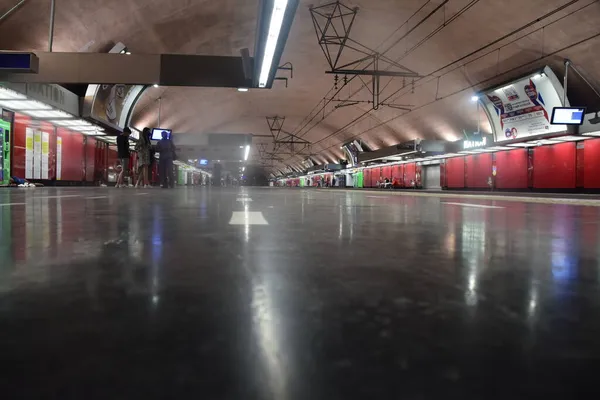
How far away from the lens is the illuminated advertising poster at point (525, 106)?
66.1 feet

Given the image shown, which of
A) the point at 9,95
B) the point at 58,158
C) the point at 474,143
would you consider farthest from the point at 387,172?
the point at 9,95

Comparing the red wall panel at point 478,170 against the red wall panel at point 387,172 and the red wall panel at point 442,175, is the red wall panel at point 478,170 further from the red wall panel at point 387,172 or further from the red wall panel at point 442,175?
the red wall panel at point 387,172

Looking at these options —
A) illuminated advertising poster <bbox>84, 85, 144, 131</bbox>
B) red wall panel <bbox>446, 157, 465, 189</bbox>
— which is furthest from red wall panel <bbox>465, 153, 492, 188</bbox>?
illuminated advertising poster <bbox>84, 85, 144, 131</bbox>

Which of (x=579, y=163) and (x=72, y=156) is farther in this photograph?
(x=72, y=156)

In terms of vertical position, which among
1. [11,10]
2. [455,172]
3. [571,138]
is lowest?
[455,172]

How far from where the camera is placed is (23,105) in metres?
17.0

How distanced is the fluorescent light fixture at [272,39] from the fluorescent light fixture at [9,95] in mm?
9085

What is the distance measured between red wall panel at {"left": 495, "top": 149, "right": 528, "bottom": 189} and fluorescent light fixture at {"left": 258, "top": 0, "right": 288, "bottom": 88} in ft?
63.8

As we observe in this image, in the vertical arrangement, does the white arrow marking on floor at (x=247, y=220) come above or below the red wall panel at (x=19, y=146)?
below

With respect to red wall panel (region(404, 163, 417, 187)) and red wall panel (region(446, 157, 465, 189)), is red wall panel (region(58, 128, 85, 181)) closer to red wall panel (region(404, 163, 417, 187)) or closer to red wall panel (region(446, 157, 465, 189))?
red wall panel (region(446, 157, 465, 189))

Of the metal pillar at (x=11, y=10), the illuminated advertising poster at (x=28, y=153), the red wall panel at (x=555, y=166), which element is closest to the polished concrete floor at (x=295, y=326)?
the metal pillar at (x=11, y=10)

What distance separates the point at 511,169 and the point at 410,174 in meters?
15.4

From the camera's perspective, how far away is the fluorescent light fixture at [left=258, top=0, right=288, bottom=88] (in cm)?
801

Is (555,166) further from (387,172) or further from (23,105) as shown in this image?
(23,105)
